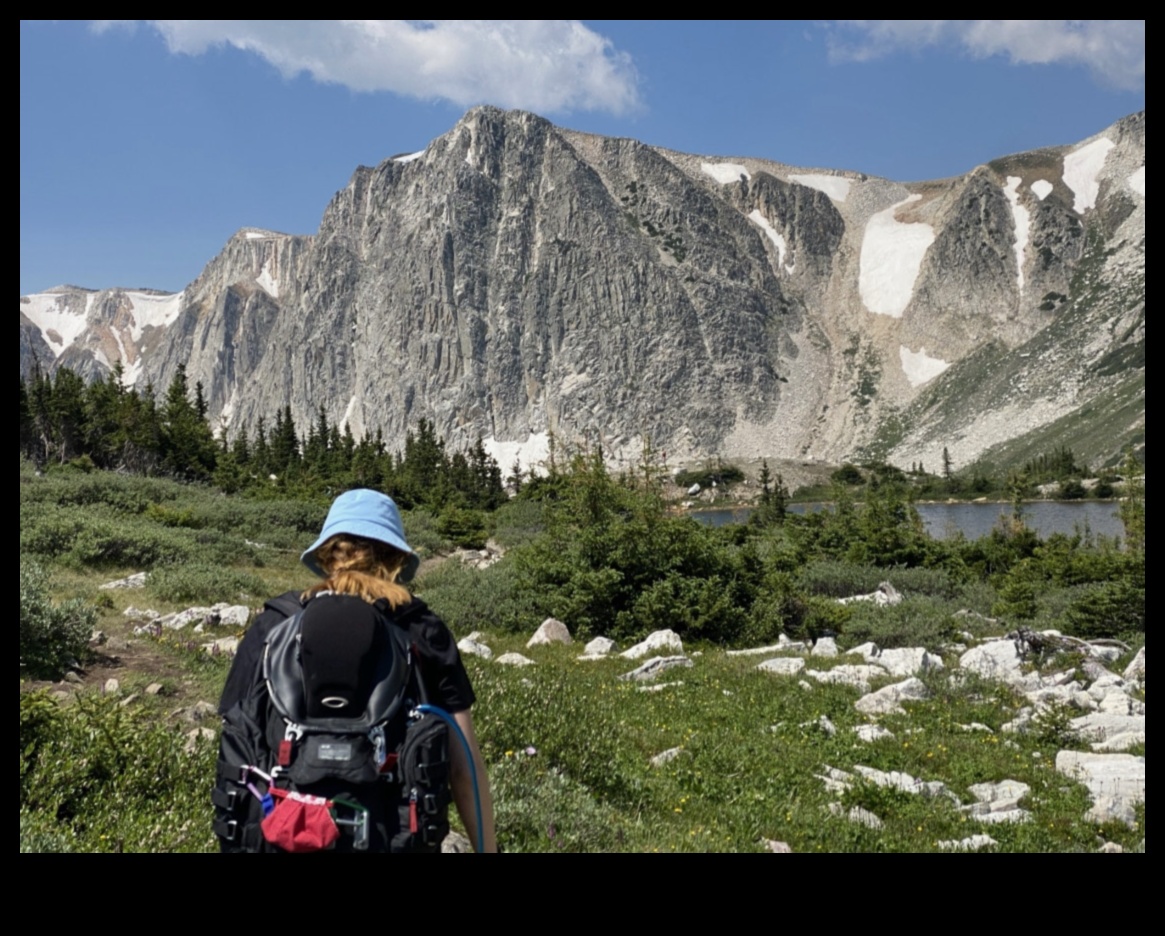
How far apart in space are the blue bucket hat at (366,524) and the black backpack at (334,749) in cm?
43

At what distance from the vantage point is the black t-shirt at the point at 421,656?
11.0 feet

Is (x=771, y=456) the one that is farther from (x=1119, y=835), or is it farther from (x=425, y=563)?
(x=1119, y=835)

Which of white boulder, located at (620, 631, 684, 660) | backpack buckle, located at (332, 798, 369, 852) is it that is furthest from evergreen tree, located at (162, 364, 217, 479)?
backpack buckle, located at (332, 798, 369, 852)

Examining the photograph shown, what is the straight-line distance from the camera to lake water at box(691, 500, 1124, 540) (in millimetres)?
64500

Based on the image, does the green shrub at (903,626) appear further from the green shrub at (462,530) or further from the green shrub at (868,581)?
the green shrub at (462,530)

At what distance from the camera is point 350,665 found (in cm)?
311

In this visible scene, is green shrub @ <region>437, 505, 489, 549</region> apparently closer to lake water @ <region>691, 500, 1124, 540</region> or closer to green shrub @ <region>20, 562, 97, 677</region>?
lake water @ <region>691, 500, 1124, 540</region>

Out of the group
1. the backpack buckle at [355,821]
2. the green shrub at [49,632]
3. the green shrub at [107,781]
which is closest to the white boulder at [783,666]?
the green shrub at [107,781]

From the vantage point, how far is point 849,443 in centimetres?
18700

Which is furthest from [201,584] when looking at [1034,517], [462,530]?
[1034,517]

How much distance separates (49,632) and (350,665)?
8693 mm
